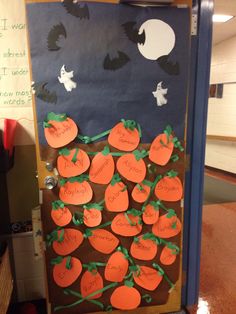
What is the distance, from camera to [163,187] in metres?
1.47

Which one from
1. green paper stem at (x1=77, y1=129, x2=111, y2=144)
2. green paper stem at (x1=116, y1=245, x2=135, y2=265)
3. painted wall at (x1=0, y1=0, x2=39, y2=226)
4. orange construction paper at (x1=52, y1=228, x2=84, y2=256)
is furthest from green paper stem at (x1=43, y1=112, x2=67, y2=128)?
green paper stem at (x1=116, y1=245, x2=135, y2=265)

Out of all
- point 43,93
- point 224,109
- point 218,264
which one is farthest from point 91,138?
point 224,109

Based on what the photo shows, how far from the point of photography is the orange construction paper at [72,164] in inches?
53.3

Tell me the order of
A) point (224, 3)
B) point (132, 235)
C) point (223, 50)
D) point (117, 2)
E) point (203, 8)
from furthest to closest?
1. point (223, 50)
2. point (224, 3)
3. point (132, 235)
4. point (203, 8)
5. point (117, 2)

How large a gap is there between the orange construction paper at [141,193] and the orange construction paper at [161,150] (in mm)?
156

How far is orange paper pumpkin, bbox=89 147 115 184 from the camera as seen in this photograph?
138 cm

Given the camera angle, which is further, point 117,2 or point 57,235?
point 57,235

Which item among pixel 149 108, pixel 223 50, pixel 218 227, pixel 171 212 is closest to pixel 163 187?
pixel 171 212

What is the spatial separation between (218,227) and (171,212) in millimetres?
1680

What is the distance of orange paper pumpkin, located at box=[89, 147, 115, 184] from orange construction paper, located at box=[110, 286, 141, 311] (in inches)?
27.9

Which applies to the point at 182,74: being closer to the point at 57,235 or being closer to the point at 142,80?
the point at 142,80

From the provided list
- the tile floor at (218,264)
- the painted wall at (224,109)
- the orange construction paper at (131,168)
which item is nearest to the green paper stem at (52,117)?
the orange construction paper at (131,168)

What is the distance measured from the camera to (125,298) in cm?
156

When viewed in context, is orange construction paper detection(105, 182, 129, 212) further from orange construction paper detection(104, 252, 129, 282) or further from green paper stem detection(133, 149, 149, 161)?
orange construction paper detection(104, 252, 129, 282)
